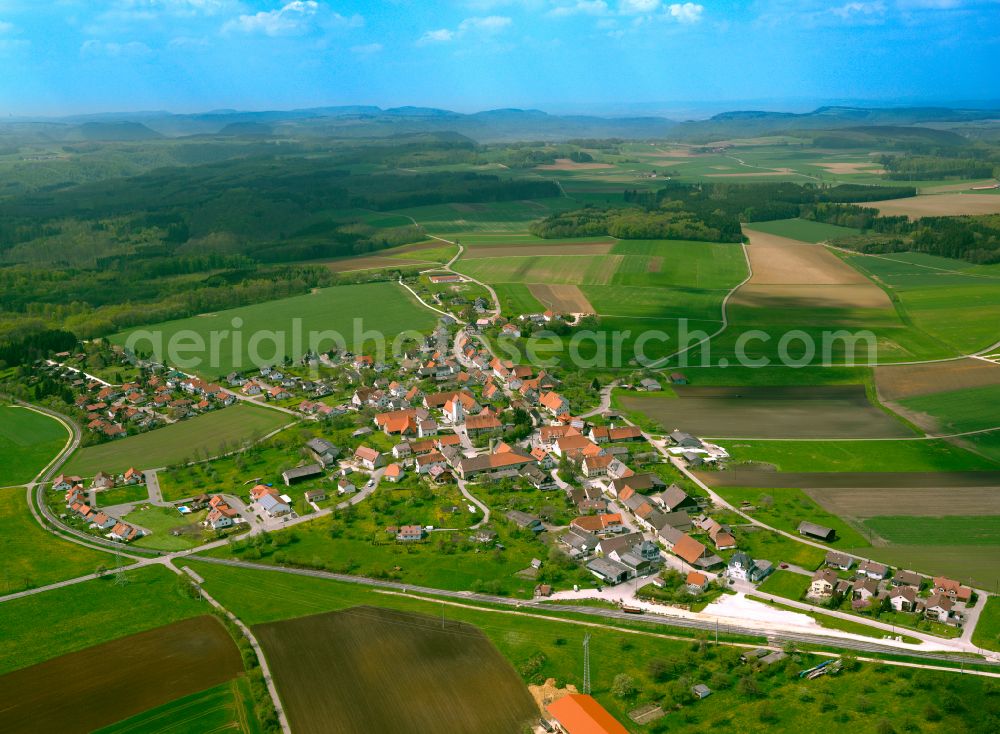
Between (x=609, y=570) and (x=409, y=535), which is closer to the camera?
(x=609, y=570)

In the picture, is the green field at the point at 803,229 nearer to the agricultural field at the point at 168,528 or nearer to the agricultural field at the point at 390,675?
the agricultural field at the point at 168,528

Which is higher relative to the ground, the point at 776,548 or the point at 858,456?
the point at 858,456

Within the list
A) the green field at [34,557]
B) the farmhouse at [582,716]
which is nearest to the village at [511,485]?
the green field at [34,557]

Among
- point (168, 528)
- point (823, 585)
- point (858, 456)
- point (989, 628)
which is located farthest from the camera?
point (858, 456)

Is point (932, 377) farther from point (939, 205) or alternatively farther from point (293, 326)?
point (939, 205)

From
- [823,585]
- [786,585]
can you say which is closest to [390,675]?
[786,585]

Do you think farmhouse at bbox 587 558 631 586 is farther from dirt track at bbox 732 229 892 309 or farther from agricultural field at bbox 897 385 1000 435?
dirt track at bbox 732 229 892 309
